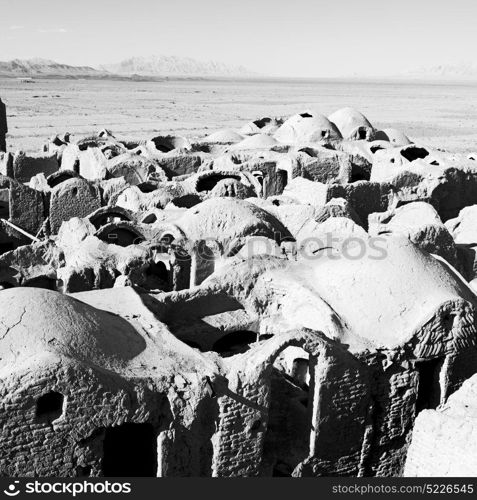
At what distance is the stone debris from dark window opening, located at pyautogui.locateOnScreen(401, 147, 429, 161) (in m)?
7.25

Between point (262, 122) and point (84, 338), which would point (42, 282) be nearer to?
point (84, 338)

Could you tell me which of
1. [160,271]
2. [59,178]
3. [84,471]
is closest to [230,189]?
[160,271]

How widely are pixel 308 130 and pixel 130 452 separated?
71.0 feet

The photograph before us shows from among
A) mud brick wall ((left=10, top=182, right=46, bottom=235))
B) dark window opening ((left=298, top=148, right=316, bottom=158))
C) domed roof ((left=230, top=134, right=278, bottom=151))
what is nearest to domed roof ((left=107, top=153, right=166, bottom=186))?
mud brick wall ((left=10, top=182, right=46, bottom=235))

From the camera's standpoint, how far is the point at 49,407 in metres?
8.04

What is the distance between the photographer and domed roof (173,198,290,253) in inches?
591

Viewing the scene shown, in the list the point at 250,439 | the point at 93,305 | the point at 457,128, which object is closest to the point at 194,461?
the point at 250,439

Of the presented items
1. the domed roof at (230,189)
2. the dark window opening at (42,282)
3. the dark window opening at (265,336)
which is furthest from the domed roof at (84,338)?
the domed roof at (230,189)

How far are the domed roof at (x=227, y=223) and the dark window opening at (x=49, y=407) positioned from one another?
6975 mm

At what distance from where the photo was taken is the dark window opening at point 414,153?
24895 millimetres

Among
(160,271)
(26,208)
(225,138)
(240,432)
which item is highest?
(225,138)

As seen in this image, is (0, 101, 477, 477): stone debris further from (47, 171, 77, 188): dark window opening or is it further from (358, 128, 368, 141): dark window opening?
(358, 128, 368, 141): dark window opening

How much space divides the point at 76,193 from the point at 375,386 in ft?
37.6

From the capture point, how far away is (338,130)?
30203 millimetres
